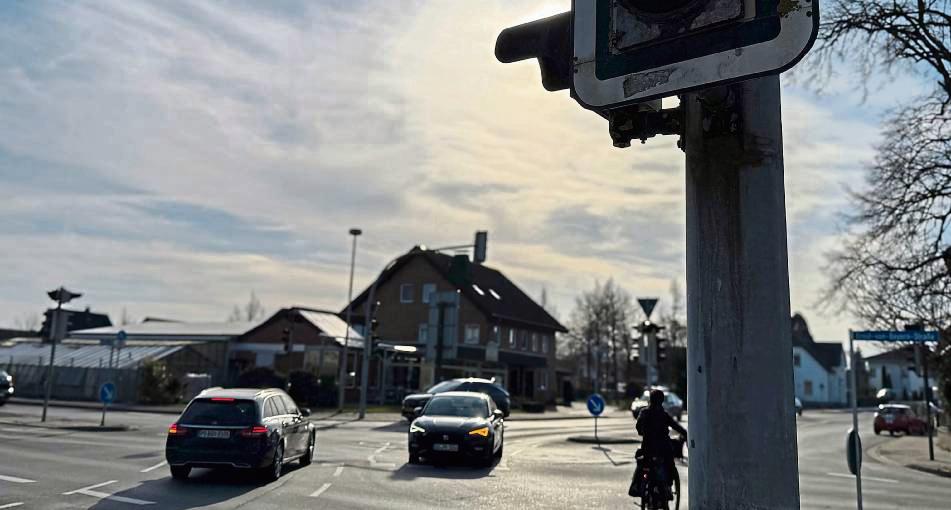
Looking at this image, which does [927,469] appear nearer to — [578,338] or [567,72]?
[567,72]

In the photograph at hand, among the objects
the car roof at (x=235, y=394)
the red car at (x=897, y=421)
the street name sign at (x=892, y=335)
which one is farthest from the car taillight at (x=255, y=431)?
the red car at (x=897, y=421)

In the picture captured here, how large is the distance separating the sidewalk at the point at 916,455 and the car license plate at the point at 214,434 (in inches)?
664

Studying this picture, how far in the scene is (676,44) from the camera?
2242mm

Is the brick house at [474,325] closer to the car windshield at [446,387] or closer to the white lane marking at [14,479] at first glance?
the car windshield at [446,387]

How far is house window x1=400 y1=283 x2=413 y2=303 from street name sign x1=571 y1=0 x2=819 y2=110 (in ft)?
183

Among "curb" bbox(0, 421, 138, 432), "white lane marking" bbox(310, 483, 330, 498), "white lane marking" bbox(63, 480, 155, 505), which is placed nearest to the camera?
"white lane marking" bbox(63, 480, 155, 505)

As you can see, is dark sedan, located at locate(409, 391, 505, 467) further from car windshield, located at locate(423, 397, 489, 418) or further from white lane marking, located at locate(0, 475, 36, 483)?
white lane marking, located at locate(0, 475, 36, 483)

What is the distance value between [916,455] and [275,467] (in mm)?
21105

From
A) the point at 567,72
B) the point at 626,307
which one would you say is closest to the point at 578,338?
the point at 626,307

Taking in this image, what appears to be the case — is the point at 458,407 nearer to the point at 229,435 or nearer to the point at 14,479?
the point at 229,435

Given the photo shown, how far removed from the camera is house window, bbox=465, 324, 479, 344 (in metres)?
54.8

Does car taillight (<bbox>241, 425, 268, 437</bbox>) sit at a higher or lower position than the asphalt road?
higher

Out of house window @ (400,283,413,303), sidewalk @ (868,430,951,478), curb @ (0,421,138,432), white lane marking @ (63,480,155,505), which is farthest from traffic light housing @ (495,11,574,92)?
house window @ (400,283,413,303)

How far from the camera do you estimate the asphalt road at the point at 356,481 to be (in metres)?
10.7
